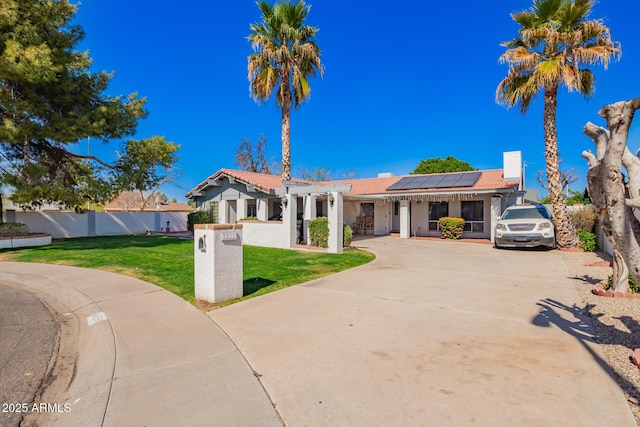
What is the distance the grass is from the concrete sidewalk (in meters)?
1.27

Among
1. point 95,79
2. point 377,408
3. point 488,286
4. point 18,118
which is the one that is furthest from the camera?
point 95,79

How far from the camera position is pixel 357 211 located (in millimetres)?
23328

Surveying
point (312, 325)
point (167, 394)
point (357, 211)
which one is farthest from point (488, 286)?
point (357, 211)

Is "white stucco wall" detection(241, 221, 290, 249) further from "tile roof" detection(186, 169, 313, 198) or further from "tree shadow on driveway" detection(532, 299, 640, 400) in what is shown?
"tree shadow on driveway" detection(532, 299, 640, 400)

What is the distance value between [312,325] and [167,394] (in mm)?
2223

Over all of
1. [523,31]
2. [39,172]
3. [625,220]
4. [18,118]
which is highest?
[523,31]

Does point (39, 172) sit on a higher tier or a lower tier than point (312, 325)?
higher

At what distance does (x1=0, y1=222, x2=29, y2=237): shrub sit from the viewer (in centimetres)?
1490

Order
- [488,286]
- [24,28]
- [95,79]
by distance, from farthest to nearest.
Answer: [95,79] → [24,28] → [488,286]

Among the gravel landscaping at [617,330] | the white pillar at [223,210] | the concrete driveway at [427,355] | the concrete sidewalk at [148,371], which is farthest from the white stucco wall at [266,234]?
the gravel landscaping at [617,330]

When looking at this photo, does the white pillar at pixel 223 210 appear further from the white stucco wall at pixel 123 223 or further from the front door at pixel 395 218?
the front door at pixel 395 218

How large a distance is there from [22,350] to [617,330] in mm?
7984

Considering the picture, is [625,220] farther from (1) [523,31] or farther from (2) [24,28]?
(2) [24,28]

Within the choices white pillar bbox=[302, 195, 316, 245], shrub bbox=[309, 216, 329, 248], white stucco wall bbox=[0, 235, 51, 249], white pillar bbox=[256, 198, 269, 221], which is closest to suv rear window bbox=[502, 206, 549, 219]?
shrub bbox=[309, 216, 329, 248]
